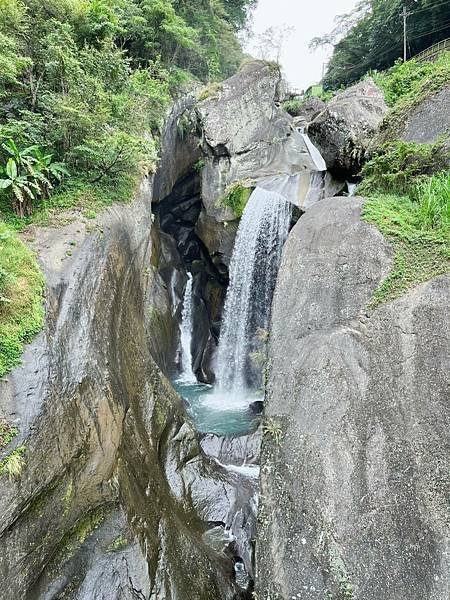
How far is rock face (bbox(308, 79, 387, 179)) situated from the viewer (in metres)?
11.8

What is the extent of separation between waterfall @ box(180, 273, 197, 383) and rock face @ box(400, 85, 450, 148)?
385 inches

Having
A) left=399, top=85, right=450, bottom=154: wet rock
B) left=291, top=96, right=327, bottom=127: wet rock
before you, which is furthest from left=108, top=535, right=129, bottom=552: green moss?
left=291, top=96, right=327, bottom=127: wet rock

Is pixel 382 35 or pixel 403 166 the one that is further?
pixel 382 35

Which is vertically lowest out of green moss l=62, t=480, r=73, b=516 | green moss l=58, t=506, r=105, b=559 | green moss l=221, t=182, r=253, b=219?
green moss l=58, t=506, r=105, b=559

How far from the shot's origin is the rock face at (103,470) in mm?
4285

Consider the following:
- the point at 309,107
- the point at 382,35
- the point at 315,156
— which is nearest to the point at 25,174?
the point at 315,156

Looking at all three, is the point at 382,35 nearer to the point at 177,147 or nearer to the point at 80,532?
the point at 177,147

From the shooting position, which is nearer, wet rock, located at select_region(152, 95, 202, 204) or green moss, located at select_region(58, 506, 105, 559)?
green moss, located at select_region(58, 506, 105, 559)

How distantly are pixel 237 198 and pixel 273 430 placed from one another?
38.4ft

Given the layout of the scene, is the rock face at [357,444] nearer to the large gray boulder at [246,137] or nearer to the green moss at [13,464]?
Result: the green moss at [13,464]

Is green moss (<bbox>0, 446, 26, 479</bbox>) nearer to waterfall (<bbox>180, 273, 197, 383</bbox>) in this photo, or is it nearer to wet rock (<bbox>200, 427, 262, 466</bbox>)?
wet rock (<bbox>200, 427, 262, 466</bbox>)

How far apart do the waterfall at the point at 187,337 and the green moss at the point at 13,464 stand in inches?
387

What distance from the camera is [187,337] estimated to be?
15078 mm

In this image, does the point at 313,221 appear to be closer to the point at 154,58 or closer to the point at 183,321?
the point at 183,321
